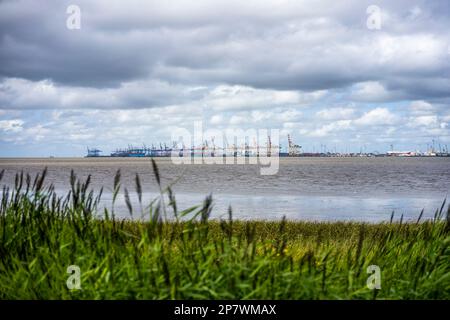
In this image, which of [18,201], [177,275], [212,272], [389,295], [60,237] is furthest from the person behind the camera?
[18,201]

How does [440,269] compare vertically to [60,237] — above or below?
below

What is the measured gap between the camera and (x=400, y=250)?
8.07m

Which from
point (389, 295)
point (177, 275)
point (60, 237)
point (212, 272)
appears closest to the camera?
point (177, 275)

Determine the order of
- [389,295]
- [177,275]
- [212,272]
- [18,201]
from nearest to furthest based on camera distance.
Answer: [177,275], [212,272], [389,295], [18,201]

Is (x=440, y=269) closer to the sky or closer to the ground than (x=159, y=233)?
closer to the ground

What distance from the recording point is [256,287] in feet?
17.7
